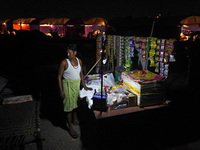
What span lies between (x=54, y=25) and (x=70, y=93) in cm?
2416

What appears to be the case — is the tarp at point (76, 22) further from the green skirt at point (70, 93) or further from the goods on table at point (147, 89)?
the goods on table at point (147, 89)

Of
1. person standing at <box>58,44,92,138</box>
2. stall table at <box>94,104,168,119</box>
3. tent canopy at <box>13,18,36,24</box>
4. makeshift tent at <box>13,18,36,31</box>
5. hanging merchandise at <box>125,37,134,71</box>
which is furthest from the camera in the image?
makeshift tent at <box>13,18,36,31</box>

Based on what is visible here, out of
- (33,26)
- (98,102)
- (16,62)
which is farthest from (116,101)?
(33,26)

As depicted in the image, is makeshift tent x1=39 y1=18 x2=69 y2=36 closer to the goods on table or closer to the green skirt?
the green skirt

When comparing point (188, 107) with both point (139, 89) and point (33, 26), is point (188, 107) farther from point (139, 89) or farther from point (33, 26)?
point (33, 26)

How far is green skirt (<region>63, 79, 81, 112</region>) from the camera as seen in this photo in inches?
142

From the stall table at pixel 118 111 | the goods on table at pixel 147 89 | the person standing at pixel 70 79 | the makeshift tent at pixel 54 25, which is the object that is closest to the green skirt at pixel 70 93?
the person standing at pixel 70 79

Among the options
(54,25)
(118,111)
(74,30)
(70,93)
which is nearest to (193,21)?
(118,111)

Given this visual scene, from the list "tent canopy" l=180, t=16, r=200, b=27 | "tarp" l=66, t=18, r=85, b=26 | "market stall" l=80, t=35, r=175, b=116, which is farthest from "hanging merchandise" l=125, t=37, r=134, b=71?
"tarp" l=66, t=18, r=85, b=26

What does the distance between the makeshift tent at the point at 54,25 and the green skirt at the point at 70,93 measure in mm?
21566

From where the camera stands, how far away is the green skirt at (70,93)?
3.60m

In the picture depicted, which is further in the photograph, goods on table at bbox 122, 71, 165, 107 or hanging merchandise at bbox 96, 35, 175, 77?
hanging merchandise at bbox 96, 35, 175, 77

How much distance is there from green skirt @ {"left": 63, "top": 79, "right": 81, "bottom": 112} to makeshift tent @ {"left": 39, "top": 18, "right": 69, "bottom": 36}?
2157 cm

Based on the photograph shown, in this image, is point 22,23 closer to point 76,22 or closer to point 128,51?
point 76,22
